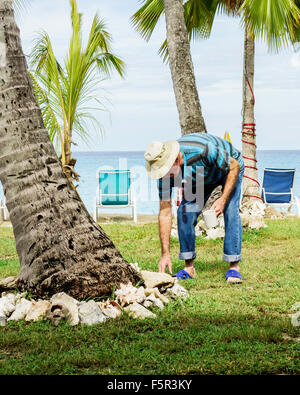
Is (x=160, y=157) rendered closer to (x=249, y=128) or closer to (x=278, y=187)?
(x=249, y=128)

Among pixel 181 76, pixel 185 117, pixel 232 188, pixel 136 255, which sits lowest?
pixel 136 255

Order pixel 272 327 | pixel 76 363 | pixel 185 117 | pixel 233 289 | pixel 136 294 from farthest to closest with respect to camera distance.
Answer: pixel 185 117, pixel 233 289, pixel 136 294, pixel 272 327, pixel 76 363

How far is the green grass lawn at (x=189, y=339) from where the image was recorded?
3.02 metres

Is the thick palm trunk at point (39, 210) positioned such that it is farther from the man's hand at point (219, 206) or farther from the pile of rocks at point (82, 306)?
the man's hand at point (219, 206)

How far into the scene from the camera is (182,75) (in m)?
8.66

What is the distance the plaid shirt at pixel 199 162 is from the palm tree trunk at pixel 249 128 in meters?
6.35

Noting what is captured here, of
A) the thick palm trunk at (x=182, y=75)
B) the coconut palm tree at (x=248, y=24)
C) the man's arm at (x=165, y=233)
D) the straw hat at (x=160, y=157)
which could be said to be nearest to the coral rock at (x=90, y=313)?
the man's arm at (x=165, y=233)

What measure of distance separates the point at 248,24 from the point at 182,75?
197 cm

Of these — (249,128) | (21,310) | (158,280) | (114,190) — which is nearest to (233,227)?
(158,280)

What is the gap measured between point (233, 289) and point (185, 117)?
165 inches

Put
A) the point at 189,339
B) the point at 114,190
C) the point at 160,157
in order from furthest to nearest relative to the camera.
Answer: the point at 114,190, the point at 160,157, the point at 189,339

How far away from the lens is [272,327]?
12.2 ft
